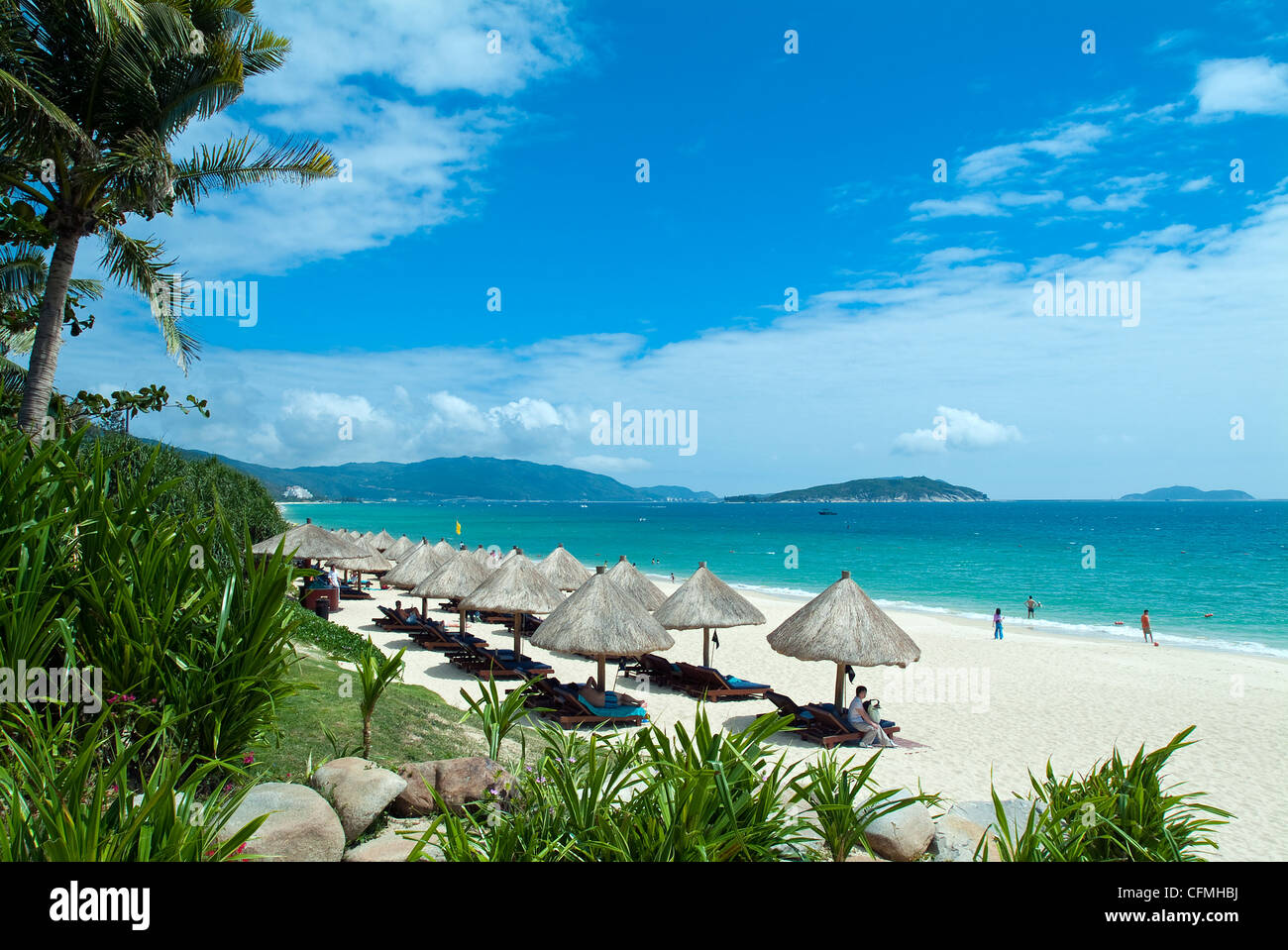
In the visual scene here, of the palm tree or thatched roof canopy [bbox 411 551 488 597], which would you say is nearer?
the palm tree

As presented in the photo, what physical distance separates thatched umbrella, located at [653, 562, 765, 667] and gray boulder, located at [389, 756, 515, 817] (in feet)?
28.4

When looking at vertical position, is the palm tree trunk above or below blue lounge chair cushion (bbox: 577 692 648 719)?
above

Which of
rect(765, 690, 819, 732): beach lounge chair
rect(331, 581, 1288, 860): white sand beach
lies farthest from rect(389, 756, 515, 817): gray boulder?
rect(765, 690, 819, 732): beach lounge chair

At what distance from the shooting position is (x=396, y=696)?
8375 mm

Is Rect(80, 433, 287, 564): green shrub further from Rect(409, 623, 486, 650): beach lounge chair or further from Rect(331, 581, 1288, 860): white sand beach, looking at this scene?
Rect(331, 581, 1288, 860): white sand beach

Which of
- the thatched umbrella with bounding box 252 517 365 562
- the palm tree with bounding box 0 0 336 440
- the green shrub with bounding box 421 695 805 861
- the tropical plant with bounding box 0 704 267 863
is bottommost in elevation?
the green shrub with bounding box 421 695 805 861

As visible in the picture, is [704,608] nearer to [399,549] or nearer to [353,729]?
[353,729]

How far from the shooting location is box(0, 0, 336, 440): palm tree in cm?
915

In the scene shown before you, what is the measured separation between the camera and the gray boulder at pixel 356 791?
153 inches

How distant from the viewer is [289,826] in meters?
3.34

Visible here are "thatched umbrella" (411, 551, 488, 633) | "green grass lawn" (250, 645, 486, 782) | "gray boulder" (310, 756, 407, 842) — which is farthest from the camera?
"thatched umbrella" (411, 551, 488, 633)

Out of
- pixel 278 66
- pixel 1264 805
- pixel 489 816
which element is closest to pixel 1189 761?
pixel 1264 805
